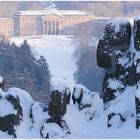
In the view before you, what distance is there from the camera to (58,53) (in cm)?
8406

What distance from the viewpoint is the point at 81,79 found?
57062 mm

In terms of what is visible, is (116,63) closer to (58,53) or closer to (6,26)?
(58,53)

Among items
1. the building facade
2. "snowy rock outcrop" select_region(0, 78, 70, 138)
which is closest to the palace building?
the building facade

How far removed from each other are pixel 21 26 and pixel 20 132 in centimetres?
10246

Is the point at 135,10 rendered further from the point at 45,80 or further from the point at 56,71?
the point at 45,80

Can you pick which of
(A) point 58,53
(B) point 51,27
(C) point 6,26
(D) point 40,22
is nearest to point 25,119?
(A) point 58,53

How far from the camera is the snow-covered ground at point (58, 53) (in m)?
65.4

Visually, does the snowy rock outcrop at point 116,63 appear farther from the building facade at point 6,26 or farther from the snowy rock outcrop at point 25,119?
the building facade at point 6,26

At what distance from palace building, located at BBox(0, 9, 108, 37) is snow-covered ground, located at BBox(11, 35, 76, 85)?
5429 mm

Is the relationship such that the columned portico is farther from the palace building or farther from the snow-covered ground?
the snow-covered ground

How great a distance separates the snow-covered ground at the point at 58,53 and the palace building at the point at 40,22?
543 cm

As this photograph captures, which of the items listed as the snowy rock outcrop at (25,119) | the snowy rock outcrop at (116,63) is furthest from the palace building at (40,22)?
the snowy rock outcrop at (25,119)

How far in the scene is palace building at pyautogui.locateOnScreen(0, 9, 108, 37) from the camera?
10862 cm

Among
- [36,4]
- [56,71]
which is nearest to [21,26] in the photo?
[36,4]
